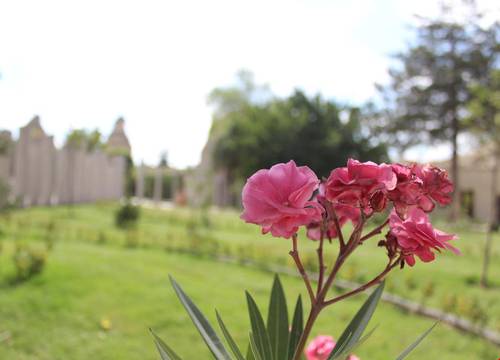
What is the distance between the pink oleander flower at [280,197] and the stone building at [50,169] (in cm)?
1055

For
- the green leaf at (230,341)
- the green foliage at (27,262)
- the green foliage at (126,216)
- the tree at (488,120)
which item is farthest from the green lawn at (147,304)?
the green foliage at (126,216)

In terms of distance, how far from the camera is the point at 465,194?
27234 mm

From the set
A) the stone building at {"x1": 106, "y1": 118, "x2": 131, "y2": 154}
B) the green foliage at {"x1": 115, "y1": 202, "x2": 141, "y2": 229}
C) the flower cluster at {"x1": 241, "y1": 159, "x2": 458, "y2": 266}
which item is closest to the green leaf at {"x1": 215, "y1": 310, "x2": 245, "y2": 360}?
the flower cluster at {"x1": 241, "y1": 159, "x2": 458, "y2": 266}

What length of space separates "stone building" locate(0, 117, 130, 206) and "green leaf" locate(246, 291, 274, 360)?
10.3 metres

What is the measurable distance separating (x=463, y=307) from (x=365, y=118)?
23.3m

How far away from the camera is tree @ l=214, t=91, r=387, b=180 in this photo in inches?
1039

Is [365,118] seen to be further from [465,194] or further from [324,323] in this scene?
[324,323]

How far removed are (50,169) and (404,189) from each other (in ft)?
49.2

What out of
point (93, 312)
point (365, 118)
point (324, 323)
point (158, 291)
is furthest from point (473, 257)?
point (365, 118)

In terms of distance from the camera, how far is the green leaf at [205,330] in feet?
3.48

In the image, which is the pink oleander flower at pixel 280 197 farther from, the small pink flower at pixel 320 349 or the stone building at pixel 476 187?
the stone building at pixel 476 187

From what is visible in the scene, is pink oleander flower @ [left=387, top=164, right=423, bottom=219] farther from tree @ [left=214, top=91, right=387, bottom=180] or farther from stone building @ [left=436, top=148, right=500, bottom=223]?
stone building @ [left=436, top=148, right=500, bottom=223]

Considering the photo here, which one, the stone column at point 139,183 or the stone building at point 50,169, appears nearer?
the stone building at point 50,169

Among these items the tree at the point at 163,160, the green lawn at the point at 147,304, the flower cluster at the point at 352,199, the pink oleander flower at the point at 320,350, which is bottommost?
the green lawn at the point at 147,304
